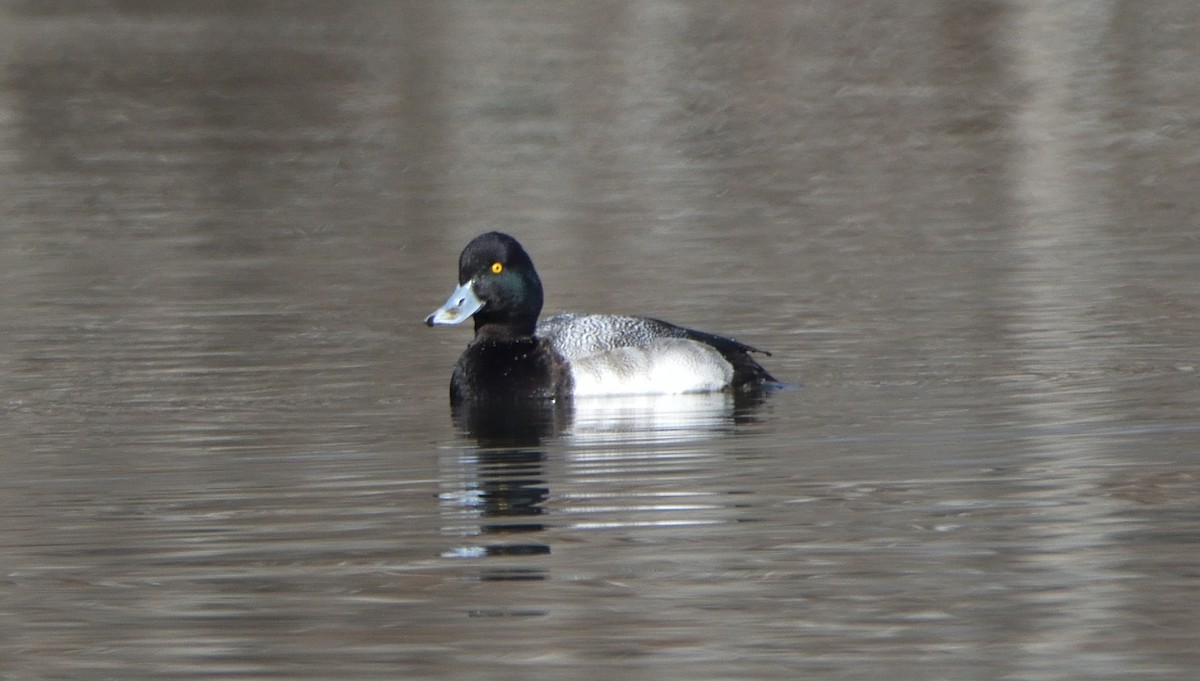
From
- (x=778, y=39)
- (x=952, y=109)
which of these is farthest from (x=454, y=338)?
(x=778, y=39)

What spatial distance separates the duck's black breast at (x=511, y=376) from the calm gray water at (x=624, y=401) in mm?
219

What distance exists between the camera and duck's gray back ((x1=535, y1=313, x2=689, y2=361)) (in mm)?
12609

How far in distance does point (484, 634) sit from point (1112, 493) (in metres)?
3.10

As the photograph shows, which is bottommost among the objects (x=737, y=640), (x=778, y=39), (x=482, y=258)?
(x=737, y=640)

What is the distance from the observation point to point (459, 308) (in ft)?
42.2

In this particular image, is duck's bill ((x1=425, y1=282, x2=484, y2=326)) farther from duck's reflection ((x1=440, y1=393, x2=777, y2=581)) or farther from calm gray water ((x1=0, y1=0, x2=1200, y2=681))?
duck's reflection ((x1=440, y1=393, x2=777, y2=581))

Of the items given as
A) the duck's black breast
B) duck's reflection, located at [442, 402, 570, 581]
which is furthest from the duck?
duck's reflection, located at [442, 402, 570, 581]

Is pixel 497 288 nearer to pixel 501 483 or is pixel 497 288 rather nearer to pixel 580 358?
pixel 580 358

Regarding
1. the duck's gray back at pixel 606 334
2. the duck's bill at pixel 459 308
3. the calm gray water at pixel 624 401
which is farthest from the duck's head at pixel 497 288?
the calm gray water at pixel 624 401

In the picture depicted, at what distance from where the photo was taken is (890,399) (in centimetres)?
1191

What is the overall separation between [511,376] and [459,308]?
0.53 metres

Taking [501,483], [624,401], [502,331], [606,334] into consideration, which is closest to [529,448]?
[501,483]

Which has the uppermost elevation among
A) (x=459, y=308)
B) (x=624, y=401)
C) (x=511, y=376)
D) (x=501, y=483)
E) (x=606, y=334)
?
(x=459, y=308)

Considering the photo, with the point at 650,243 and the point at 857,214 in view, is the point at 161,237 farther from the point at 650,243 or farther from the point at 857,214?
the point at 857,214
